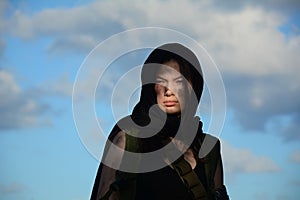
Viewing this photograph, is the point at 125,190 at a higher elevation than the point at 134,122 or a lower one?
lower

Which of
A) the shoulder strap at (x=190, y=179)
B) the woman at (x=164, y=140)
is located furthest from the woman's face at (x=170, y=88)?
the shoulder strap at (x=190, y=179)

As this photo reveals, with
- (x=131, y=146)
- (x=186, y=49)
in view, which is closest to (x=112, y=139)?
(x=131, y=146)

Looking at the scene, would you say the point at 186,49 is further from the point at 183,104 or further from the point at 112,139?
the point at 112,139

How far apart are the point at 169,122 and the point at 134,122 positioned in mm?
409

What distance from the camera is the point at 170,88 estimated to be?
8539mm

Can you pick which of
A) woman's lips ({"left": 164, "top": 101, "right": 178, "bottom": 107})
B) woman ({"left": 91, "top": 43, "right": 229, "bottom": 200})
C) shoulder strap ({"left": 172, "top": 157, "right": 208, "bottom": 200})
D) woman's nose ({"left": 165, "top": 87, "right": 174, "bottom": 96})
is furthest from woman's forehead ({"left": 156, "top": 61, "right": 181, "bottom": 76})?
shoulder strap ({"left": 172, "top": 157, "right": 208, "bottom": 200})

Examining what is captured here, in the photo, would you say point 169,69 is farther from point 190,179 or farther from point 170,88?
point 190,179

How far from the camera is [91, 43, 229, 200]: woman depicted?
825 cm

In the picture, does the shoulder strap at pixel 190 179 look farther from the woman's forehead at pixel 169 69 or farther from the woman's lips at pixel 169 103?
the woman's forehead at pixel 169 69

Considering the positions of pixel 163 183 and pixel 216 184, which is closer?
pixel 163 183

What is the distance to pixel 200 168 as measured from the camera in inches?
348

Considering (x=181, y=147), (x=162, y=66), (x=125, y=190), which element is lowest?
(x=125, y=190)

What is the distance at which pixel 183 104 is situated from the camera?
863 centimetres

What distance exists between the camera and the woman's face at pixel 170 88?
8.54 metres
